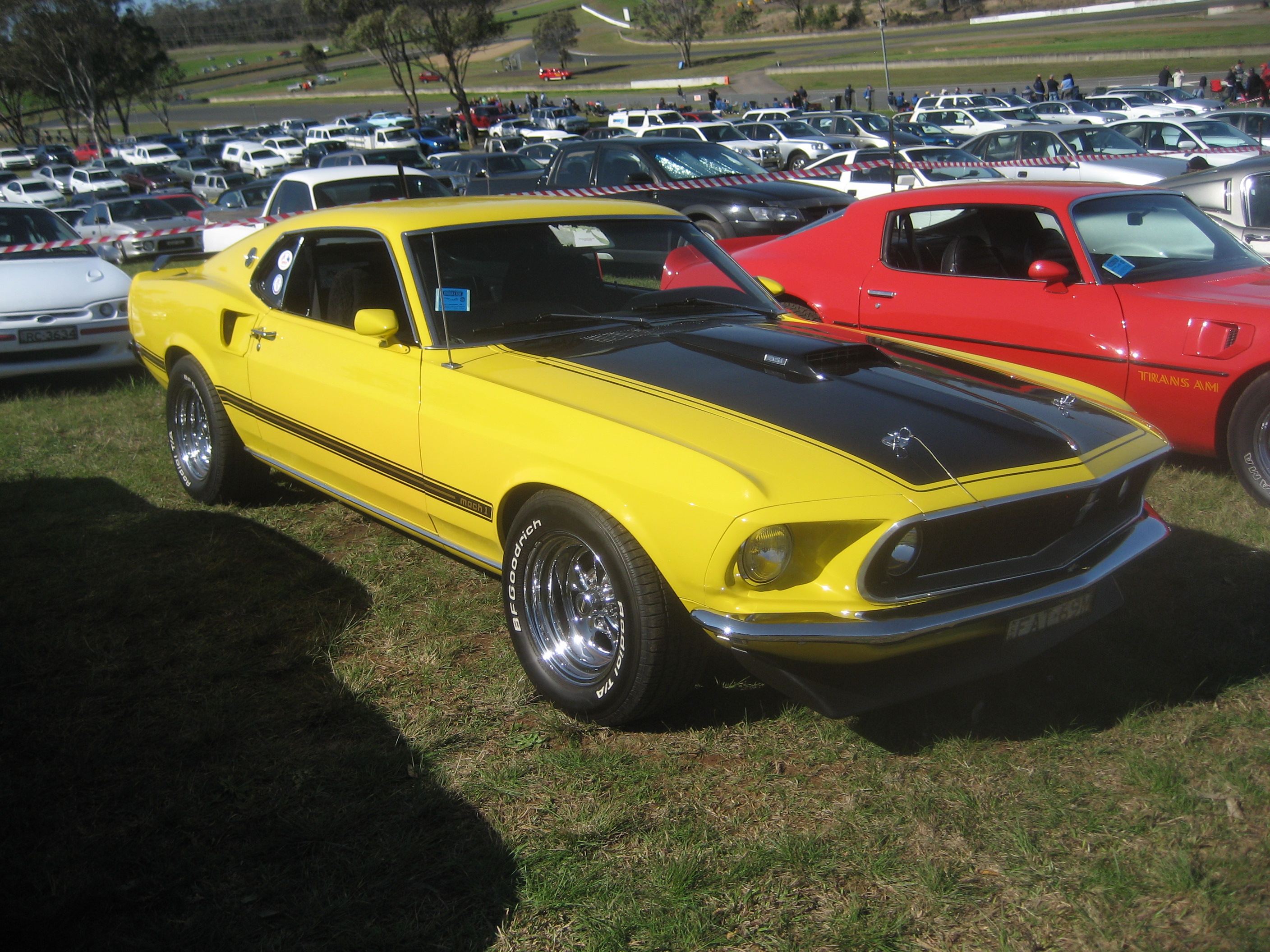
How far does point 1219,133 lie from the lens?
20094mm

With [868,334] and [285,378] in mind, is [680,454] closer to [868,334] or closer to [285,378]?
[868,334]

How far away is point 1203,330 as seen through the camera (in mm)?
4809

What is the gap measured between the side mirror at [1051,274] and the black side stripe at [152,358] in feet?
14.3

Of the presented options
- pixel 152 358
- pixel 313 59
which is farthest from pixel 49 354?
pixel 313 59

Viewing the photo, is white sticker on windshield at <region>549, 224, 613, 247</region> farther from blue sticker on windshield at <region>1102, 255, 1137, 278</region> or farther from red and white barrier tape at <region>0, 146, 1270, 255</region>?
blue sticker on windshield at <region>1102, 255, 1137, 278</region>

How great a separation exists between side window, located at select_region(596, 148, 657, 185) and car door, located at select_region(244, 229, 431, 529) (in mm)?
7150

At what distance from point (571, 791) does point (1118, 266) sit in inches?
156

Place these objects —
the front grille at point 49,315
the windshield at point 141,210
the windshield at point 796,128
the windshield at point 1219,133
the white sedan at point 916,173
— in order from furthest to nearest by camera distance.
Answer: the windshield at point 796,128 < the windshield at point 1219,133 < the windshield at point 141,210 < the white sedan at point 916,173 < the front grille at point 49,315

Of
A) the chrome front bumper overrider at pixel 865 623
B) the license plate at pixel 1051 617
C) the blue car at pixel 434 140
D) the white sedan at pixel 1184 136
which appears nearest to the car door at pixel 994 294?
the license plate at pixel 1051 617

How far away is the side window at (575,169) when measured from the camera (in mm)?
11602

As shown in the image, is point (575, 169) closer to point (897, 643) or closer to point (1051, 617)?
point (1051, 617)

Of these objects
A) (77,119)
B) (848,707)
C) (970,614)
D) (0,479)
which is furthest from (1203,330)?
(77,119)

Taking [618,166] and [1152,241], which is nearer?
[1152,241]

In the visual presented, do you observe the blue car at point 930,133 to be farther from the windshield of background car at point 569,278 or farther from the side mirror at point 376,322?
the side mirror at point 376,322
